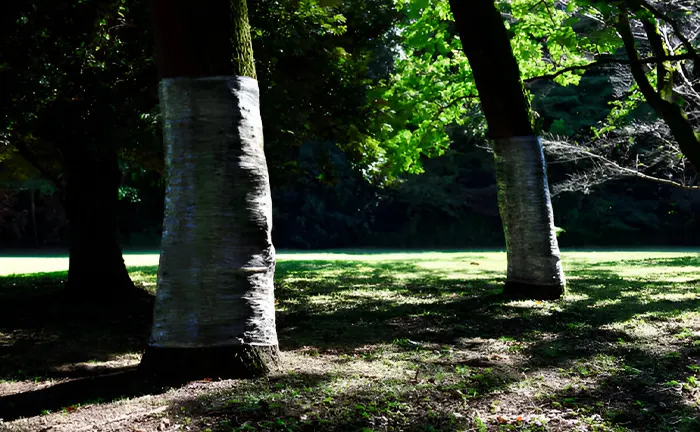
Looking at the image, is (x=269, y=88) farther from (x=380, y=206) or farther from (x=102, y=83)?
(x=380, y=206)

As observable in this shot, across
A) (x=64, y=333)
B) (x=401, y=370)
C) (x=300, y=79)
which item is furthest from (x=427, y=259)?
(x=401, y=370)

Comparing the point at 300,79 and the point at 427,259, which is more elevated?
the point at 300,79

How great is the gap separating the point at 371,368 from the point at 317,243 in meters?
34.6

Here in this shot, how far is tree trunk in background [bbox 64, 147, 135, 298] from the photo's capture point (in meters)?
11.3

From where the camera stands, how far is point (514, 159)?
961 centimetres

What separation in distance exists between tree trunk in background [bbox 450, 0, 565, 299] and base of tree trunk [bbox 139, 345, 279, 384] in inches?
225

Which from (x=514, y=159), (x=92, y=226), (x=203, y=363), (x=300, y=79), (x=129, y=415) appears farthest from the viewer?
(x=92, y=226)

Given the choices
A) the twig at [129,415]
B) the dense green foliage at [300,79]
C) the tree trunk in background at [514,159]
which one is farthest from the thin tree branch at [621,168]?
the twig at [129,415]

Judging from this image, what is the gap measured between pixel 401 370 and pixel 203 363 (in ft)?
5.13

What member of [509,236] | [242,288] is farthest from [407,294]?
[242,288]

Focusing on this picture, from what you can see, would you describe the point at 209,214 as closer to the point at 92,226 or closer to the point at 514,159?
the point at 514,159

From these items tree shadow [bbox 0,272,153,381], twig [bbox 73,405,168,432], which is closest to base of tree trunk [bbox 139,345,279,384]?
twig [bbox 73,405,168,432]

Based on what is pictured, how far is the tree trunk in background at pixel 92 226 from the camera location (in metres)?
11.3

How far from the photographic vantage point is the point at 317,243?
3981 centimetres
